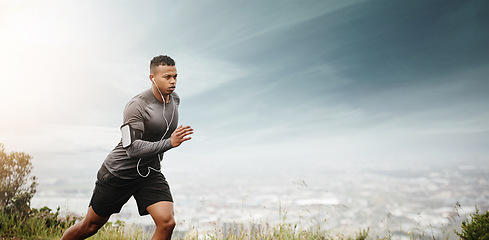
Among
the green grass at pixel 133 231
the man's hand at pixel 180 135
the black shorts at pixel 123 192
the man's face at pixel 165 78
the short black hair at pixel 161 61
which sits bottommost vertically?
the green grass at pixel 133 231

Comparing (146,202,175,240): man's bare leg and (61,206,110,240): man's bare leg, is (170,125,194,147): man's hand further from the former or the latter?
(61,206,110,240): man's bare leg

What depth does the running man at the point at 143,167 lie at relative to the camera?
3.18 metres

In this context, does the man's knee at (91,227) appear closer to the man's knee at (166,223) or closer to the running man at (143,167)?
the running man at (143,167)

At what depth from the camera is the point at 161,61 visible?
134 inches

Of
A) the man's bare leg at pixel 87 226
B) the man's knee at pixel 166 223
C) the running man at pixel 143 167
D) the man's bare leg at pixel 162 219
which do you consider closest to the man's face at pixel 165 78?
the running man at pixel 143 167

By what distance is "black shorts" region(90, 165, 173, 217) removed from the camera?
3.40 m

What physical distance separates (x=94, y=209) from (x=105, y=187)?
0.91 ft

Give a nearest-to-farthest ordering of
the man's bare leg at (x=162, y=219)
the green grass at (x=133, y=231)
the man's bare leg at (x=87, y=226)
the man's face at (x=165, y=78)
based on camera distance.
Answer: the man's bare leg at (x=162, y=219) → the man's face at (x=165, y=78) → the man's bare leg at (x=87, y=226) → the green grass at (x=133, y=231)

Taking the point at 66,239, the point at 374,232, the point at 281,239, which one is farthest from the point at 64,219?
the point at 374,232

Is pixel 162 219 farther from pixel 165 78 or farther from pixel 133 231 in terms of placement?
pixel 133 231

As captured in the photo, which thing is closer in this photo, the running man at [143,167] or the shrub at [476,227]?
the running man at [143,167]

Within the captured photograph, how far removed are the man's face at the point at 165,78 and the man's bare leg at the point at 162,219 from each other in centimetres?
108

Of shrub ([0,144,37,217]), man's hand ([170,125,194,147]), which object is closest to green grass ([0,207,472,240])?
shrub ([0,144,37,217])

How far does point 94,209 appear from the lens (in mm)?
3521
